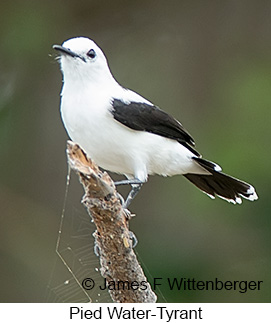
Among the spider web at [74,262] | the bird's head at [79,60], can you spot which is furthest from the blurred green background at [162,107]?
the bird's head at [79,60]

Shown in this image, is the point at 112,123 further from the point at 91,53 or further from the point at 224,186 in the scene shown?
the point at 224,186

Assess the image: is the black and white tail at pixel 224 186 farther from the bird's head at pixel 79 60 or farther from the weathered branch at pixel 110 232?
the weathered branch at pixel 110 232

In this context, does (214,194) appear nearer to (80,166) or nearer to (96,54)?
(96,54)

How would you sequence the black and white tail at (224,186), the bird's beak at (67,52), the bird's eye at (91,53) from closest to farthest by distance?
the bird's beak at (67,52)
the bird's eye at (91,53)
the black and white tail at (224,186)

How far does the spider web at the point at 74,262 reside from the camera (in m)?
4.39

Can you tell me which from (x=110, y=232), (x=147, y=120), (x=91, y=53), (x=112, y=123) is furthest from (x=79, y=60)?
(x=110, y=232)

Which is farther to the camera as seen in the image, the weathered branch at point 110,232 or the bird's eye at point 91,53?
the bird's eye at point 91,53

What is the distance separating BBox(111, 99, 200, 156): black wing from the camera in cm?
438

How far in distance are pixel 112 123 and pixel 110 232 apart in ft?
2.57

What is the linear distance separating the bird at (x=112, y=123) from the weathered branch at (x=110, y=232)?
0.50 m

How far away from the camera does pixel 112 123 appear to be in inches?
171

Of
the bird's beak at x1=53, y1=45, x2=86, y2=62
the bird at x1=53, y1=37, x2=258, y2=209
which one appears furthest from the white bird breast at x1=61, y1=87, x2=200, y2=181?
the bird's beak at x1=53, y1=45, x2=86, y2=62

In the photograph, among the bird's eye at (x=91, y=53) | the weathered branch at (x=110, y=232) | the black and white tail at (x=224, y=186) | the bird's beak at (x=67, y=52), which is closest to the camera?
the weathered branch at (x=110, y=232)

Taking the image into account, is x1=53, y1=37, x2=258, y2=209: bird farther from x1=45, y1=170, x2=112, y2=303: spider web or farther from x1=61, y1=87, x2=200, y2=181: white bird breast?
x1=45, y1=170, x2=112, y2=303: spider web
